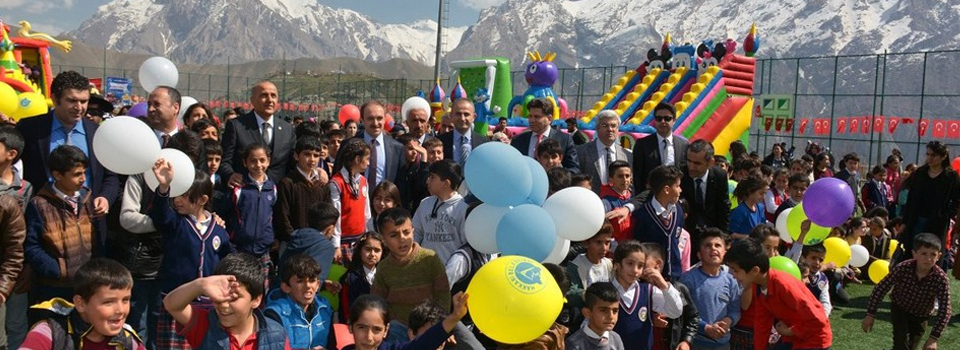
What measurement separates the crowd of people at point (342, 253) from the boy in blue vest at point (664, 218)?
0.01m

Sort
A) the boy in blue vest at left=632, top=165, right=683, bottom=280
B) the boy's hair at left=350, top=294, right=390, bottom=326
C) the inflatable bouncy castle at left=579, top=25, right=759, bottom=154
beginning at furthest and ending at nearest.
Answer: the inflatable bouncy castle at left=579, top=25, right=759, bottom=154 → the boy in blue vest at left=632, top=165, right=683, bottom=280 → the boy's hair at left=350, top=294, right=390, bottom=326

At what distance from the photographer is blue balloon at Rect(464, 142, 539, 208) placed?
4.22m

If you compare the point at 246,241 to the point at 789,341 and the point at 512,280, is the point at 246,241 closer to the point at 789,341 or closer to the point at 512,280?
the point at 512,280

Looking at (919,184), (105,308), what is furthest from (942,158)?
(105,308)

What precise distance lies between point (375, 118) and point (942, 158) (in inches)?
211

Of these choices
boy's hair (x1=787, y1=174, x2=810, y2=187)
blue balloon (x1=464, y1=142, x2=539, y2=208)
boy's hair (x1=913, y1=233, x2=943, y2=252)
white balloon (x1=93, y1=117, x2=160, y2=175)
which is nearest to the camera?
white balloon (x1=93, y1=117, x2=160, y2=175)

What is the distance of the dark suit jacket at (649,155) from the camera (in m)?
5.89

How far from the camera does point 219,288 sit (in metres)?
2.94

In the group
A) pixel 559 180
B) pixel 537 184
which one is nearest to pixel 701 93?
pixel 559 180

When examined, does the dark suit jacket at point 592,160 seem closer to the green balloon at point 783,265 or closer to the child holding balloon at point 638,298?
the green balloon at point 783,265

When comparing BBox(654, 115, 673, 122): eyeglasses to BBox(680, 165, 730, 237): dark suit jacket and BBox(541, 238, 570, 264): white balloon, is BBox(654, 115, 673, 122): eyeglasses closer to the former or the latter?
BBox(680, 165, 730, 237): dark suit jacket

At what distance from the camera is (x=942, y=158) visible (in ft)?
25.0

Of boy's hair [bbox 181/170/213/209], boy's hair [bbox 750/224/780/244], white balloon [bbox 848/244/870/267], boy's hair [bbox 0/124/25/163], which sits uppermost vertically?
boy's hair [bbox 0/124/25/163]

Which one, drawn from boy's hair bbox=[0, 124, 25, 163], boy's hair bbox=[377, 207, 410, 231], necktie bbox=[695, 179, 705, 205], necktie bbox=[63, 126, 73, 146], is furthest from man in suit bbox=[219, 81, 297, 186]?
necktie bbox=[695, 179, 705, 205]
